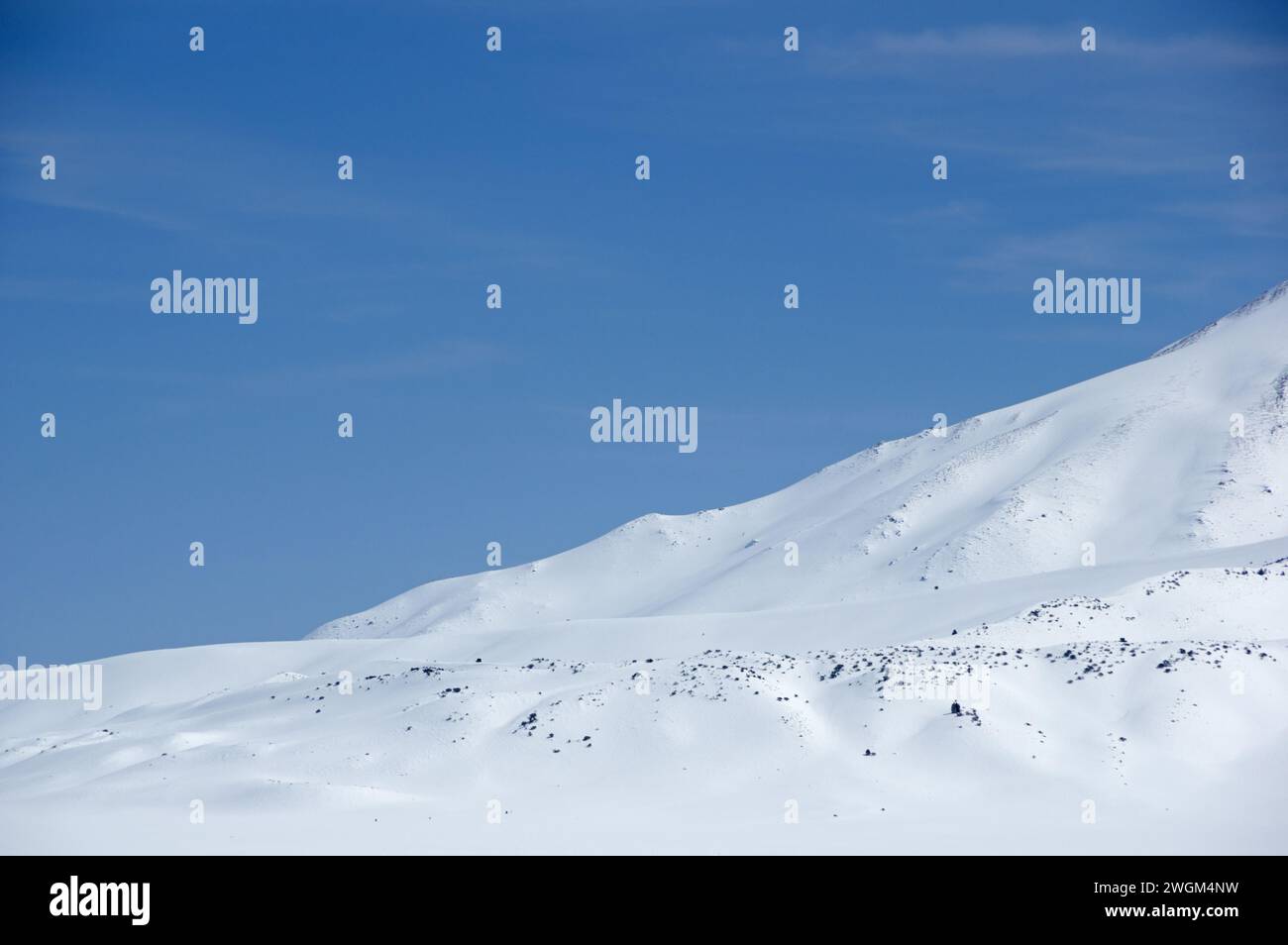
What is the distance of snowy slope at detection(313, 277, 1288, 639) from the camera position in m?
83.2

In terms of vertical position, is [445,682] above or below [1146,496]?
below

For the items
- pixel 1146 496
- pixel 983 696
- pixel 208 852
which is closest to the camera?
pixel 208 852

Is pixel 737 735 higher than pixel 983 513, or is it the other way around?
pixel 983 513

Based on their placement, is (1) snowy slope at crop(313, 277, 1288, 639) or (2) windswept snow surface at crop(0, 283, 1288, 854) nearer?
(2) windswept snow surface at crop(0, 283, 1288, 854)

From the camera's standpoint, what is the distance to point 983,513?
290 feet

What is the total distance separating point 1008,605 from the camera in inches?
2201

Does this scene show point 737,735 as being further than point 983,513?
No

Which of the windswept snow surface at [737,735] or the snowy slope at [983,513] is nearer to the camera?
the windswept snow surface at [737,735]

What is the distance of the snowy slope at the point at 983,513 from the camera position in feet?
273

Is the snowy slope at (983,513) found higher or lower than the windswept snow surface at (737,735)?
higher

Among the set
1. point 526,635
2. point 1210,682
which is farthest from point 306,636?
point 1210,682

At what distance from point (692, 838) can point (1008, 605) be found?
27467 millimetres

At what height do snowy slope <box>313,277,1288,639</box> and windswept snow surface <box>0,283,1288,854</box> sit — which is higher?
snowy slope <box>313,277,1288,639</box>
